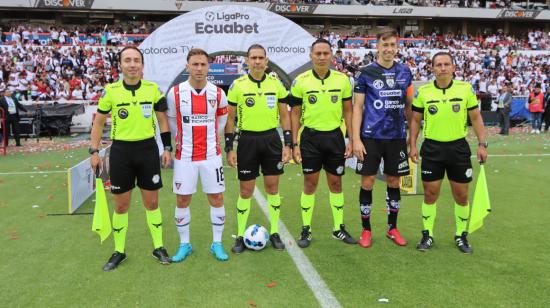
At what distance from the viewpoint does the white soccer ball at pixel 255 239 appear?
4.95 m

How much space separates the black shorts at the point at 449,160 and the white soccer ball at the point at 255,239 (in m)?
1.84

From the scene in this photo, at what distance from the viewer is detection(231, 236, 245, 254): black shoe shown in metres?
4.93

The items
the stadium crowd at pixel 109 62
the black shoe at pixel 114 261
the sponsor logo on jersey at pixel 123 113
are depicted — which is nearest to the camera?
the sponsor logo on jersey at pixel 123 113

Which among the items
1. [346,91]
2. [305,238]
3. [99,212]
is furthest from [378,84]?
[99,212]

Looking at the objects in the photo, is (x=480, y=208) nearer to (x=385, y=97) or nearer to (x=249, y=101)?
(x=385, y=97)

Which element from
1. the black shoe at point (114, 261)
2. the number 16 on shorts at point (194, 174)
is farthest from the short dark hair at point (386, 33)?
the black shoe at point (114, 261)

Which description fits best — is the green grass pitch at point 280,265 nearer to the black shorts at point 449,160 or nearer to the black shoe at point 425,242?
the black shoe at point 425,242

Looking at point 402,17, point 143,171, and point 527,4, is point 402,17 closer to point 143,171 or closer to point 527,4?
point 527,4

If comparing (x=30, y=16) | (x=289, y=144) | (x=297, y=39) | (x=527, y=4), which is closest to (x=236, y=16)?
(x=297, y=39)

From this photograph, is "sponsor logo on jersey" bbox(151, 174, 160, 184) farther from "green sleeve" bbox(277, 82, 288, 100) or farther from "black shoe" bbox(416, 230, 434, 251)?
"black shoe" bbox(416, 230, 434, 251)

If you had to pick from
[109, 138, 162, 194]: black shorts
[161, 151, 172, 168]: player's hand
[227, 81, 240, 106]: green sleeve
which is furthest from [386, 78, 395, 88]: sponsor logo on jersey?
[109, 138, 162, 194]: black shorts

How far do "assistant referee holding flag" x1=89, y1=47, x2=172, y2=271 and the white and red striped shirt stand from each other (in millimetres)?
119

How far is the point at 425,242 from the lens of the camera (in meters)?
5.00

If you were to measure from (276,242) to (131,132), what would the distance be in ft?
6.27
